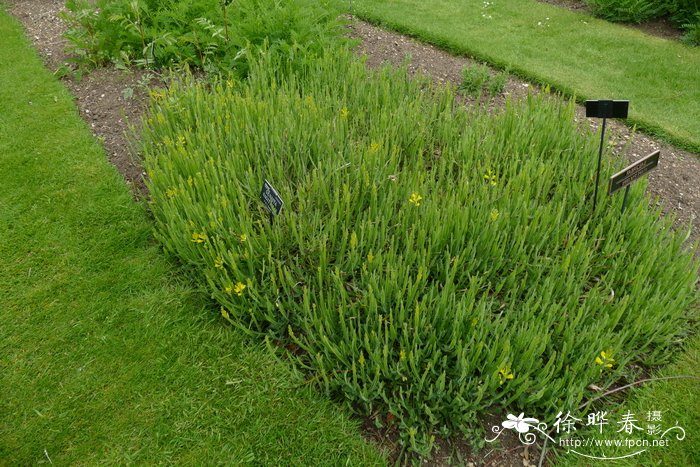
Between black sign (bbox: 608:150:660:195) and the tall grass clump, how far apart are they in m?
0.23

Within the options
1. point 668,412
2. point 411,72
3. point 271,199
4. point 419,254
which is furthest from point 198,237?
point 411,72

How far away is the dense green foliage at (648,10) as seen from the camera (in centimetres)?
646

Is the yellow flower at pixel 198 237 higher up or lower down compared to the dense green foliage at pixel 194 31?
lower down

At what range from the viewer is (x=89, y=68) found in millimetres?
4465

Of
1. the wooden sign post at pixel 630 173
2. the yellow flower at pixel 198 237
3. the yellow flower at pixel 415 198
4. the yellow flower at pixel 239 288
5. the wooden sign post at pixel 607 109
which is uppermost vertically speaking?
the wooden sign post at pixel 607 109

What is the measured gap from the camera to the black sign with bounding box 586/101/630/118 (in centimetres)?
253

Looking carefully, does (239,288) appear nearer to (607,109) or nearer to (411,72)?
(607,109)

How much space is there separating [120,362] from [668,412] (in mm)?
2407

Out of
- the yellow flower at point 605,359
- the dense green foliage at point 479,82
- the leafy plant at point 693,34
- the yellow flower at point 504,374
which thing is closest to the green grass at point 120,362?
the yellow flower at point 504,374

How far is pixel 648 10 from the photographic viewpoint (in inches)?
262

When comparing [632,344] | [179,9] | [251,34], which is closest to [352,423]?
[632,344]

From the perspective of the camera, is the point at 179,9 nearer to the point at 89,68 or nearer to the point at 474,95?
the point at 89,68

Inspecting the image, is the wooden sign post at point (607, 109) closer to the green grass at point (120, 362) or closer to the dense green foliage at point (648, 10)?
the green grass at point (120, 362)

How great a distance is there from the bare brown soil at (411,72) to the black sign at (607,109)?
2.39 ft
